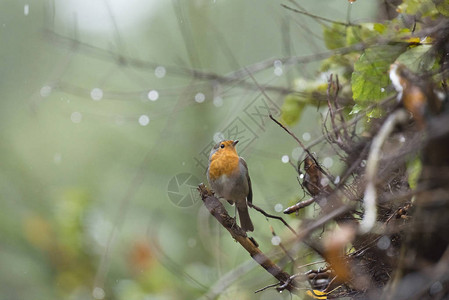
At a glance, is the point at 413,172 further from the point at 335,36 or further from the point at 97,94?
the point at 97,94

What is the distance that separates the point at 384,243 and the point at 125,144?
3895 mm

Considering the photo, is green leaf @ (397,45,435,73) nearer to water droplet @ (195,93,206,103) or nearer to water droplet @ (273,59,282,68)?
water droplet @ (273,59,282,68)

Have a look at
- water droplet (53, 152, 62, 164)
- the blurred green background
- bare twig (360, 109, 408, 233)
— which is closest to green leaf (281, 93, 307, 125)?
the blurred green background

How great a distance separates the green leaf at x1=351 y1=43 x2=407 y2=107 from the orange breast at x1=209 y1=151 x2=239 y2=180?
0.73 m

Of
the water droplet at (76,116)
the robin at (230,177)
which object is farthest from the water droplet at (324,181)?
the water droplet at (76,116)

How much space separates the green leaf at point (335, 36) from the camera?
1.65 m

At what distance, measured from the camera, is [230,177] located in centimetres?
198

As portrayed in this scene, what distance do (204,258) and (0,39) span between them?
343cm

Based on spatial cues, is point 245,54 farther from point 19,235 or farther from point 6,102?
point 6,102

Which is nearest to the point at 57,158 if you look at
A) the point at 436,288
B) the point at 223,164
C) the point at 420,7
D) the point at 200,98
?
the point at 223,164

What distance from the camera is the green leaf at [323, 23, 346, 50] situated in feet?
5.42

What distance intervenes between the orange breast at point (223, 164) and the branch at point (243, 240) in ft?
1.93

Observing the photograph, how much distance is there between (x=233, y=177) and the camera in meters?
1.97

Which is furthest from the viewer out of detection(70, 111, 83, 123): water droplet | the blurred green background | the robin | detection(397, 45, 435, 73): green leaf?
detection(70, 111, 83, 123): water droplet
